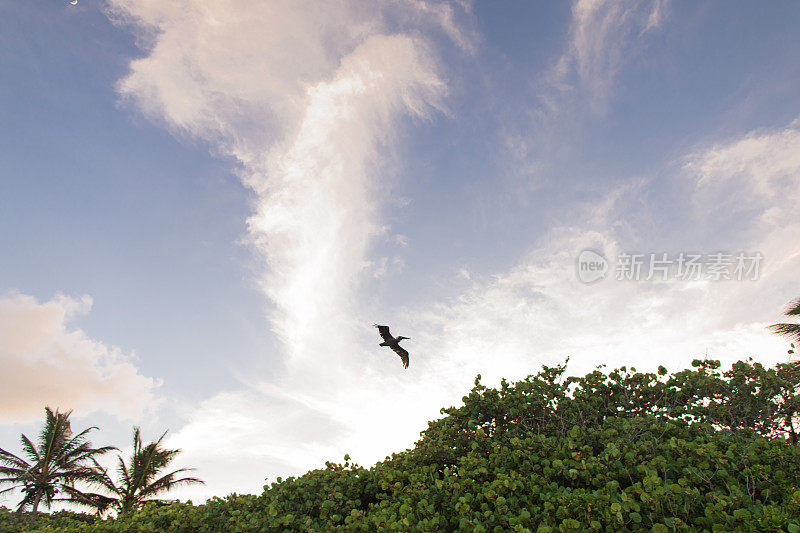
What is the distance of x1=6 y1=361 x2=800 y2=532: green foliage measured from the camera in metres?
6.84

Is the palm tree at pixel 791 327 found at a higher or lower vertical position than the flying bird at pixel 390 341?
higher

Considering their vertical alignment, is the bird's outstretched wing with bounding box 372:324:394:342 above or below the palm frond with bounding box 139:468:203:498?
above

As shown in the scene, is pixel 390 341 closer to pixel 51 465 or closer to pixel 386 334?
pixel 386 334

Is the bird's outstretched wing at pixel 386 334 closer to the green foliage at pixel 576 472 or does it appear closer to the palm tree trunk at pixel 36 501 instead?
the green foliage at pixel 576 472

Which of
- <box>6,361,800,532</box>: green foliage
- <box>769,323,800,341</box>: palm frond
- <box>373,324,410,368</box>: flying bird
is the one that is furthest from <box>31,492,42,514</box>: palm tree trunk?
<box>769,323,800,341</box>: palm frond

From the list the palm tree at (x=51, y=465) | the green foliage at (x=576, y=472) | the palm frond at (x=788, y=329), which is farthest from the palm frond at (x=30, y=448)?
the palm frond at (x=788, y=329)

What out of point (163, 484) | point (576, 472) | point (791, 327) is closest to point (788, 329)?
point (791, 327)

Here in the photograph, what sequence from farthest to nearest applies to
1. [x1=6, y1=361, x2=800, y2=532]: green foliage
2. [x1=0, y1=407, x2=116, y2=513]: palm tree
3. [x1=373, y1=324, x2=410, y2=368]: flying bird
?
[x1=0, y1=407, x2=116, y2=513]: palm tree < [x1=373, y1=324, x2=410, y2=368]: flying bird < [x1=6, y1=361, x2=800, y2=532]: green foliage

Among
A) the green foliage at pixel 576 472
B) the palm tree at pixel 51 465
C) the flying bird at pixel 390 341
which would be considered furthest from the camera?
the palm tree at pixel 51 465

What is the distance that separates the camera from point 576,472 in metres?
7.77

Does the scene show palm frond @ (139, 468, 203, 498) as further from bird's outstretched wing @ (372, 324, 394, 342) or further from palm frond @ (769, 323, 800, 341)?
palm frond @ (769, 323, 800, 341)

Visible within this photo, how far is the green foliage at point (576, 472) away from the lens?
684 centimetres

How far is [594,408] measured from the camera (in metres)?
10.8

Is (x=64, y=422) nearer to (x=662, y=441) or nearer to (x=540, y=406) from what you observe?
(x=540, y=406)
